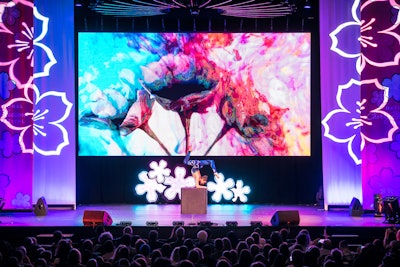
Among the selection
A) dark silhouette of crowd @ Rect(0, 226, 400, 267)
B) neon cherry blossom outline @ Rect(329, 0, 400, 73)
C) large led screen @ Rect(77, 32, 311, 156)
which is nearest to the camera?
dark silhouette of crowd @ Rect(0, 226, 400, 267)

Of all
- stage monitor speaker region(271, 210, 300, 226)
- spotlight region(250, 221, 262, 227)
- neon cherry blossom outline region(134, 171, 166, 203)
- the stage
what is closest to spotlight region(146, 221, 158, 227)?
the stage

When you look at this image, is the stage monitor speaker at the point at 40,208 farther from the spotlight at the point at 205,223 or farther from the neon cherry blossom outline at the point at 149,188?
the spotlight at the point at 205,223

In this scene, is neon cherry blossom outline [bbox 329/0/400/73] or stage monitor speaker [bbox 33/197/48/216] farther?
neon cherry blossom outline [bbox 329/0/400/73]

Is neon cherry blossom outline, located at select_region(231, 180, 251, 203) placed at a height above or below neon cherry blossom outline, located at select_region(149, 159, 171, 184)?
below

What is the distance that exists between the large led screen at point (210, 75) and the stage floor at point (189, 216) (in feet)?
4.42

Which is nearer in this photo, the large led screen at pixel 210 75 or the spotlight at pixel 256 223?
the spotlight at pixel 256 223

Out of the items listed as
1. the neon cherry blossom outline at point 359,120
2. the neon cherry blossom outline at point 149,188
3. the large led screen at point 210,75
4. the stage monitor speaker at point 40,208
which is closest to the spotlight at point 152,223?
the stage monitor speaker at point 40,208

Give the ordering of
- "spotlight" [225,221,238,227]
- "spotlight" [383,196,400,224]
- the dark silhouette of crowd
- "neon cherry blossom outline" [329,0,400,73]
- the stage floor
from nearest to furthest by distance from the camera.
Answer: the dark silhouette of crowd, "spotlight" [225,221,238,227], the stage floor, "spotlight" [383,196,400,224], "neon cherry blossom outline" [329,0,400,73]

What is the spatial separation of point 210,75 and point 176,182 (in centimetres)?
263

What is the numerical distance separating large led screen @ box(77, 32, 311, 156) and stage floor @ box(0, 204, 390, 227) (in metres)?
1.35

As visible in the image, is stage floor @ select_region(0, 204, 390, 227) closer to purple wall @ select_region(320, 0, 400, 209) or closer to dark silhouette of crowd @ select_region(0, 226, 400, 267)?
purple wall @ select_region(320, 0, 400, 209)

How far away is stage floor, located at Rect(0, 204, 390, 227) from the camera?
14.7 meters

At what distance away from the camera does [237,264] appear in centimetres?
863

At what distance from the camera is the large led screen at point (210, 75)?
1803 cm
